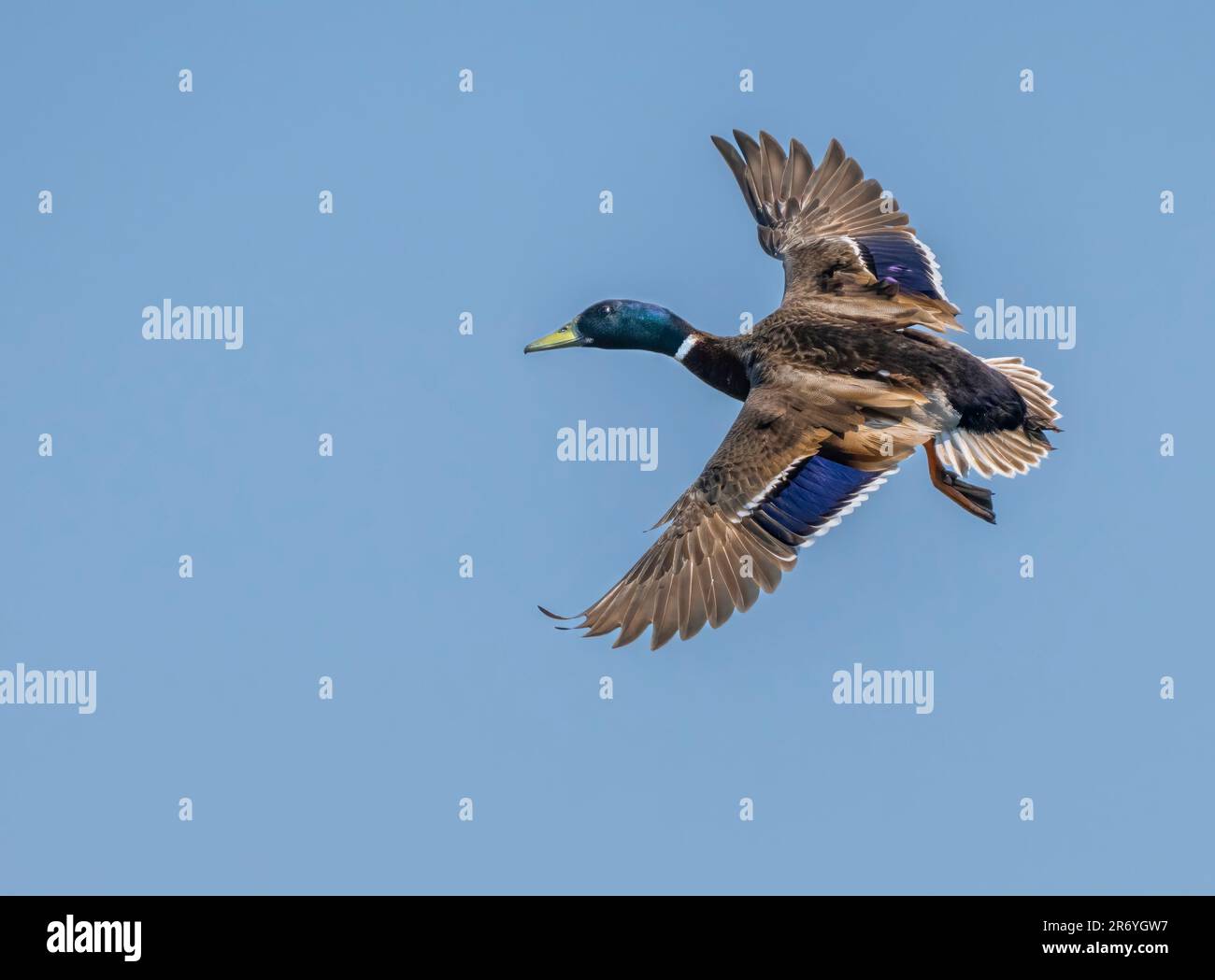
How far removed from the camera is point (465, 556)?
17.9 m

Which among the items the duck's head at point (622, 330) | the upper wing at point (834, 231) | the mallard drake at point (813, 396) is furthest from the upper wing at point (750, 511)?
the duck's head at point (622, 330)

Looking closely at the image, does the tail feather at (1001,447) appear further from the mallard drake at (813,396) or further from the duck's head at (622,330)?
the duck's head at (622,330)

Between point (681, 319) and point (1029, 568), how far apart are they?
11.9ft

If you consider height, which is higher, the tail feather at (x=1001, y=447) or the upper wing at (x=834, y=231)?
the upper wing at (x=834, y=231)

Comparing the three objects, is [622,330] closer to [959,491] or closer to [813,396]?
[813,396]

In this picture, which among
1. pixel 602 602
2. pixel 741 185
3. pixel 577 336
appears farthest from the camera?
pixel 741 185

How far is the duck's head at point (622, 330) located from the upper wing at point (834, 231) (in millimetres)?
1039

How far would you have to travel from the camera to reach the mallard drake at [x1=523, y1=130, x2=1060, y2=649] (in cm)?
1412

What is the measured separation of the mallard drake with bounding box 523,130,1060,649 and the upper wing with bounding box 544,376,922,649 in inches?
0.5

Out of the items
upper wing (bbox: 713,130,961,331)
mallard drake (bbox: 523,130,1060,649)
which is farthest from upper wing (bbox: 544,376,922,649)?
upper wing (bbox: 713,130,961,331)

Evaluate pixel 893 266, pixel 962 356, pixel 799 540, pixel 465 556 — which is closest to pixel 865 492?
pixel 799 540

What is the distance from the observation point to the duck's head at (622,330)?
682 inches

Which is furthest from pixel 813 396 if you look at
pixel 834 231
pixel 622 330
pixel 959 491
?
pixel 834 231

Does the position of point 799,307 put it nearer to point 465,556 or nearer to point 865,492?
point 865,492
